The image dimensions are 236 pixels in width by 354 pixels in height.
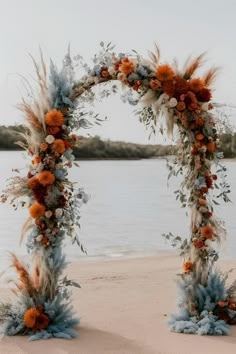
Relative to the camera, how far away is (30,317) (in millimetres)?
5910

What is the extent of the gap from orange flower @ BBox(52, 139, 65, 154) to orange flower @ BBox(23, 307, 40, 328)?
1.50 metres

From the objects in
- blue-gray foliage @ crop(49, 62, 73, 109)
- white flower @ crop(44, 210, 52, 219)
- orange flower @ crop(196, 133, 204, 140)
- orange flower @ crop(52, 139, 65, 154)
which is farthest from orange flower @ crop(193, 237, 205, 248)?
blue-gray foliage @ crop(49, 62, 73, 109)

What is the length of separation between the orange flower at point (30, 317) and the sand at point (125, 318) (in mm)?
164

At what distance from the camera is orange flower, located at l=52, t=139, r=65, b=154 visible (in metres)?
6.04

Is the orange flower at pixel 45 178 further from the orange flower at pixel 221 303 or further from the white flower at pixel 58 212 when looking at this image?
the orange flower at pixel 221 303

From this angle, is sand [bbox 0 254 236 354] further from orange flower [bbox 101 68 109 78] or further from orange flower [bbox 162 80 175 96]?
orange flower [bbox 101 68 109 78]

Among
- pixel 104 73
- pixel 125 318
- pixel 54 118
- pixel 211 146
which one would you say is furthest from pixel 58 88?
pixel 125 318

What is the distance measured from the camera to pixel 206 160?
6.32 metres

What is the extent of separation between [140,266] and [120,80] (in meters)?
4.59


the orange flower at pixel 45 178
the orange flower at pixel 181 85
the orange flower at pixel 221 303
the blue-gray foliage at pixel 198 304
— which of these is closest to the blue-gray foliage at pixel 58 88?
the orange flower at pixel 45 178

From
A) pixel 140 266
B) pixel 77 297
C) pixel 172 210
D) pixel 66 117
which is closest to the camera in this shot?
pixel 66 117

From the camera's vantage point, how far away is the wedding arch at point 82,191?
6043 millimetres

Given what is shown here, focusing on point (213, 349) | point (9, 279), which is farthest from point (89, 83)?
point (213, 349)

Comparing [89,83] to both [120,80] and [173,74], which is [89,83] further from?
[173,74]
